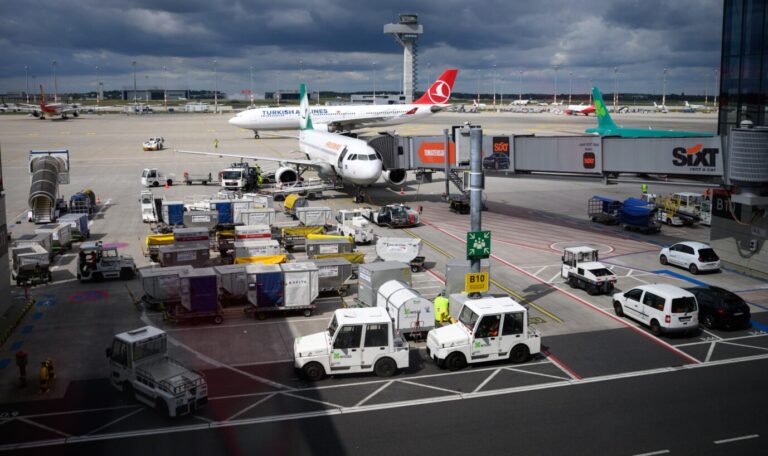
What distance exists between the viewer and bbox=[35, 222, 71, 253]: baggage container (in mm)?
41594

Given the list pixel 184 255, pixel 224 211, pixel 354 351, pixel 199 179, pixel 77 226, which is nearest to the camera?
pixel 354 351

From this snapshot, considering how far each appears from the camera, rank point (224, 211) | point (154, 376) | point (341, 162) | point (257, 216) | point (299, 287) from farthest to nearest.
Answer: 1. point (341, 162)
2. point (224, 211)
3. point (257, 216)
4. point (299, 287)
5. point (154, 376)

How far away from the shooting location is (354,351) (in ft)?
76.6

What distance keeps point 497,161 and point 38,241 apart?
3037cm

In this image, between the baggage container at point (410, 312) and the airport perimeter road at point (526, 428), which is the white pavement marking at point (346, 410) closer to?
the airport perimeter road at point (526, 428)

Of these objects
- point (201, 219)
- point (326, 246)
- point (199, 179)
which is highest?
point (199, 179)

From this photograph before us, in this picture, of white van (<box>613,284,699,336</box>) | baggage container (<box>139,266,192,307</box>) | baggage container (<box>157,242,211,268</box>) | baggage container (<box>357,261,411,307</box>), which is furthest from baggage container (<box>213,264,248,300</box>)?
white van (<box>613,284,699,336</box>)

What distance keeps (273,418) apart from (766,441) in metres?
14.1

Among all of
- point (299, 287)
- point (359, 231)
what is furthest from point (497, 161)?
point (299, 287)

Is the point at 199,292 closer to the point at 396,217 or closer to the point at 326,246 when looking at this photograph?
the point at 326,246

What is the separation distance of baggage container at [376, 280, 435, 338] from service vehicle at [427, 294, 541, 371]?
1.64m

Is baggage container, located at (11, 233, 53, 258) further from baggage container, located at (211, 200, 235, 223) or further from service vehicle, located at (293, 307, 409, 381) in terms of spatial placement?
service vehicle, located at (293, 307, 409, 381)

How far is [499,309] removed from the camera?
81.4 ft

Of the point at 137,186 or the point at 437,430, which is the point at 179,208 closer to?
the point at 137,186
